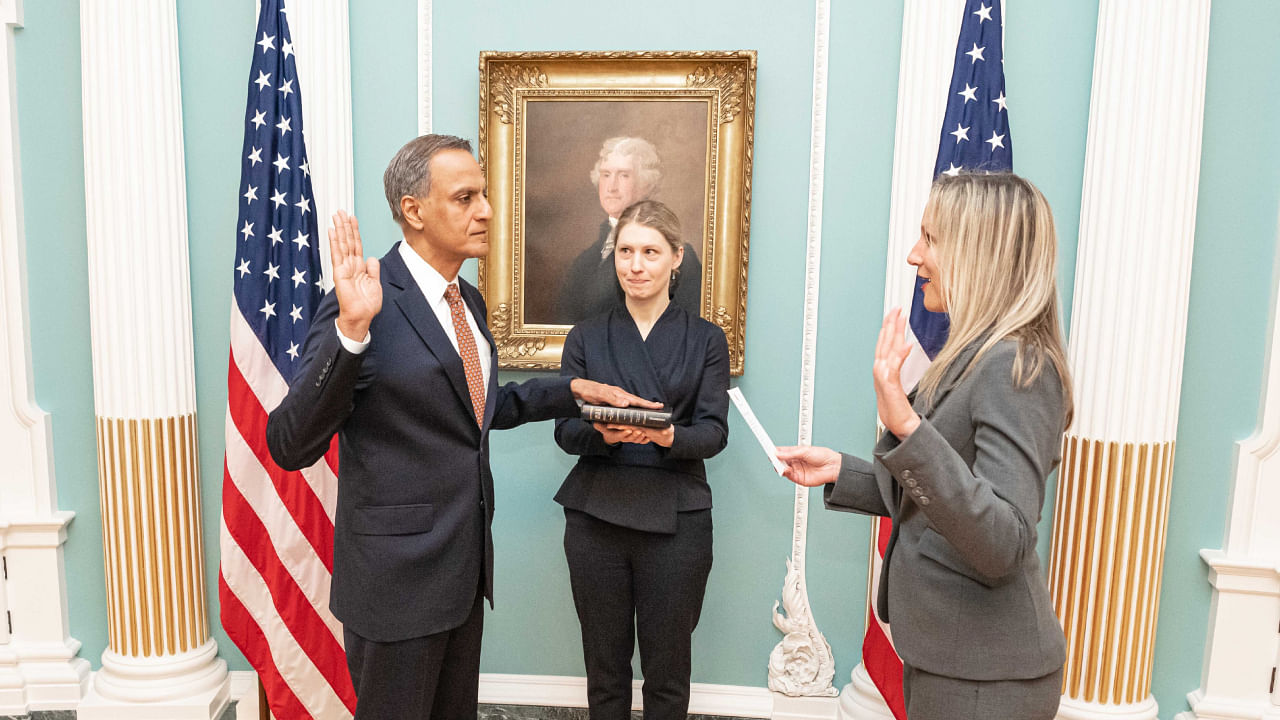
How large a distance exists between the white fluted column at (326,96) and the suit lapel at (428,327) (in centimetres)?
122

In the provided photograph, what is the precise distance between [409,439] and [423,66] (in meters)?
1.86

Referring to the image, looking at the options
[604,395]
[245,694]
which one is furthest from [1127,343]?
[245,694]

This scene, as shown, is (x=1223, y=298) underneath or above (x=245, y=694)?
above

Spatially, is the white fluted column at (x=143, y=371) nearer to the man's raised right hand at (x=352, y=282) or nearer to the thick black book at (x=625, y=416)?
the man's raised right hand at (x=352, y=282)

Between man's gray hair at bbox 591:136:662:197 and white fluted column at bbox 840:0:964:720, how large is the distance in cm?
94

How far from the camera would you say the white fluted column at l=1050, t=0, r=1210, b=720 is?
9.15ft

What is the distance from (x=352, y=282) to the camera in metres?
1.93

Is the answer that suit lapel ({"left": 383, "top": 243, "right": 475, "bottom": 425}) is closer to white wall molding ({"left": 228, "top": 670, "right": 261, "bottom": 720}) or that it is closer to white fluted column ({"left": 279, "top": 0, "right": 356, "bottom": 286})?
white fluted column ({"left": 279, "top": 0, "right": 356, "bottom": 286})

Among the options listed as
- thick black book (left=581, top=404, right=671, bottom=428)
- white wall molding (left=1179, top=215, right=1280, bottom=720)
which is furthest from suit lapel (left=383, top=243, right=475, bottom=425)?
white wall molding (left=1179, top=215, right=1280, bottom=720)

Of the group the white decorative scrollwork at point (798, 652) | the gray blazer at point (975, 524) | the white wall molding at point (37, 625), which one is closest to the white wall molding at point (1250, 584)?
the white decorative scrollwork at point (798, 652)

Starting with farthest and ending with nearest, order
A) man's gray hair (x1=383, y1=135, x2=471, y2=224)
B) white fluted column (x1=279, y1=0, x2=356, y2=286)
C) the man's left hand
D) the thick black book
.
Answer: white fluted column (x1=279, y1=0, x2=356, y2=286) < the man's left hand < the thick black book < man's gray hair (x1=383, y1=135, x2=471, y2=224)

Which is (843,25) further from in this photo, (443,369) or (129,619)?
(129,619)

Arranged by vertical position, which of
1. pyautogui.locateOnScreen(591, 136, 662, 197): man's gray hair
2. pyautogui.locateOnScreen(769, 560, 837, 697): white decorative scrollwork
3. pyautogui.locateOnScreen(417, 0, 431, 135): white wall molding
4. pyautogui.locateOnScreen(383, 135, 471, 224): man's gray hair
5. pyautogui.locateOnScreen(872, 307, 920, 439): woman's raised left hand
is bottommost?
pyautogui.locateOnScreen(769, 560, 837, 697): white decorative scrollwork

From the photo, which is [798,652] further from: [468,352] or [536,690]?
[468,352]
